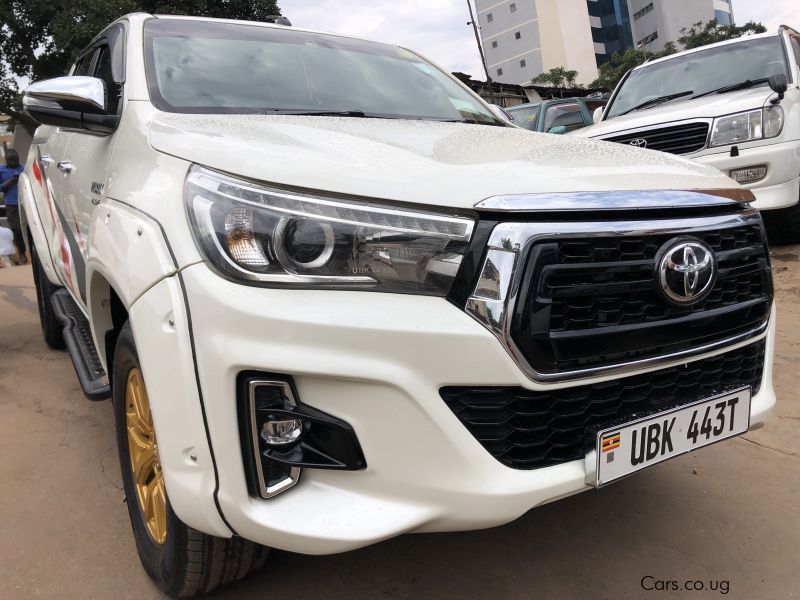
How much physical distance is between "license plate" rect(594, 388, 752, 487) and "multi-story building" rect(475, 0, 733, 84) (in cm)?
7426

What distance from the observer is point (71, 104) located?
6.86ft

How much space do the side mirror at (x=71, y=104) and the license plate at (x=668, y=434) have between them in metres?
1.68

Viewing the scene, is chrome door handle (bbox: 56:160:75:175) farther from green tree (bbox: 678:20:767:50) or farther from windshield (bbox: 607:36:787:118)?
green tree (bbox: 678:20:767:50)

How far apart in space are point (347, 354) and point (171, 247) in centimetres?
47

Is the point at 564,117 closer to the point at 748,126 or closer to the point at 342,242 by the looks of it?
the point at 748,126

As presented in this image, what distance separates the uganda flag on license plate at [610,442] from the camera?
5.00 ft

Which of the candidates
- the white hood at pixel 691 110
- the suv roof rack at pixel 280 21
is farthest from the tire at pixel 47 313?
the white hood at pixel 691 110

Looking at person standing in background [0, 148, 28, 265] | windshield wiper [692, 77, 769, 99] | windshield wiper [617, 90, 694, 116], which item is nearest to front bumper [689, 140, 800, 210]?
windshield wiper [692, 77, 769, 99]

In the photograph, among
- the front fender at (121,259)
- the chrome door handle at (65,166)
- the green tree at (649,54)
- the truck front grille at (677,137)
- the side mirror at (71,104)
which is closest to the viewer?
the front fender at (121,259)

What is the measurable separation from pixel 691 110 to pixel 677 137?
218 millimetres

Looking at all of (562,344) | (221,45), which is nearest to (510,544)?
(562,344)

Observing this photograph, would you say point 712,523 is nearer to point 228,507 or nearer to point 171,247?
point 228,507

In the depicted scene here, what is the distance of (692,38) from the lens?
50.9 m

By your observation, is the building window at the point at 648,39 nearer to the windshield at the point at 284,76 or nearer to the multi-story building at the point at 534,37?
the multi-story building at the point at 534,37
